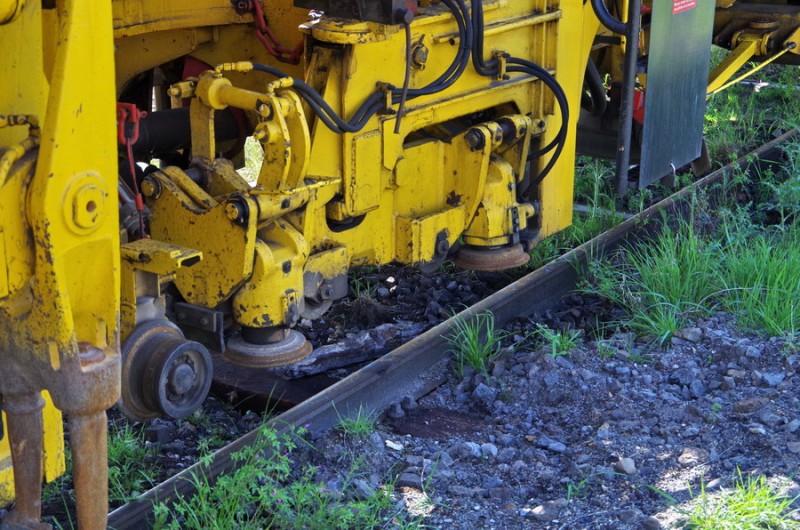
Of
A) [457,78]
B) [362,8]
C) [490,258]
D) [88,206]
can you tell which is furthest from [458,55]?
[88,206]

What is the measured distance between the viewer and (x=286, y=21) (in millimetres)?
4504

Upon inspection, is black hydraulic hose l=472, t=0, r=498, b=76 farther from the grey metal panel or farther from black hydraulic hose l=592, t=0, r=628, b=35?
the grey metal panel

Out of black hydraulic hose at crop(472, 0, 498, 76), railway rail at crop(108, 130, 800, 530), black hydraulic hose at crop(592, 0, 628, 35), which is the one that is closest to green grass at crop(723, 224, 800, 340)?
railway rail at crop(108, 130, 800, 530)

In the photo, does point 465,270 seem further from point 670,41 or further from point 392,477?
point 392,477

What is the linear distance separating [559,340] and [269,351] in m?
1.18

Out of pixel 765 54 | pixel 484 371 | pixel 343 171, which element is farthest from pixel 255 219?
pixel 765 54

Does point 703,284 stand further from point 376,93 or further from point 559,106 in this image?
point 376,93

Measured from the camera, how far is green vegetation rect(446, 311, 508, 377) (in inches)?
171

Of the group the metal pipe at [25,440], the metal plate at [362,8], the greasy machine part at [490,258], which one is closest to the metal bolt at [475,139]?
the greasy machine part at [490,258]

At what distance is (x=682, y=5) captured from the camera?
5.02m

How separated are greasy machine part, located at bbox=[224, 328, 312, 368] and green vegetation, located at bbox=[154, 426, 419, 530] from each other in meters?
0.55

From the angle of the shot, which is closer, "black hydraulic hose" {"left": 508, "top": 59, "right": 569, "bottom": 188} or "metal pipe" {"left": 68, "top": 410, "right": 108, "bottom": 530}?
"metal pipe" {"left": 68, "top": 410, "right": 108, "bottom": 530}

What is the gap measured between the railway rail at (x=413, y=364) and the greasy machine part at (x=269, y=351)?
19cm

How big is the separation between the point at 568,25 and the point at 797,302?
154 cm
